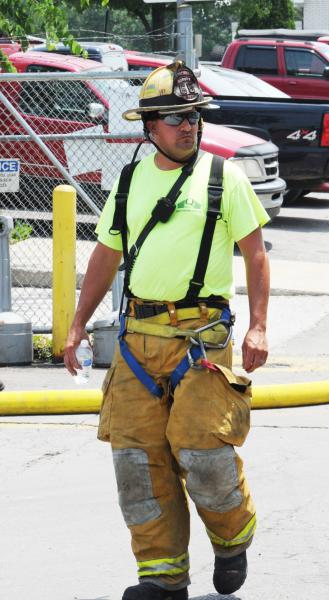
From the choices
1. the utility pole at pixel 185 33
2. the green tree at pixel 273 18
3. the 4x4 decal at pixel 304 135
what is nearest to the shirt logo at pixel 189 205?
the utility pole at pixel 185 33

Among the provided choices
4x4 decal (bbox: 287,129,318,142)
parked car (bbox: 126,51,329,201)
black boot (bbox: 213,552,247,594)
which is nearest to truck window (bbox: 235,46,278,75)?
parked car (bbox: 126,51,329,201)

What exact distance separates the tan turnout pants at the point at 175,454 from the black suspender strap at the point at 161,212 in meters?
0.28

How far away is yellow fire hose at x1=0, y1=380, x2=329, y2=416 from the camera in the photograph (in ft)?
24.2

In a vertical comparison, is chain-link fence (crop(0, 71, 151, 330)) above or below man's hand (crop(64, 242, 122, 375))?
below

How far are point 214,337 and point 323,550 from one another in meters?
1.17

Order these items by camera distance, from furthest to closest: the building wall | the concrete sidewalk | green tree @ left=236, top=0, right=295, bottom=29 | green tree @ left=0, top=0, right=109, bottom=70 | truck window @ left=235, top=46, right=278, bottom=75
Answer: the building wall < green tree @ left=236, top=0, right=295, bottom=29 < truck window @ left=235, top=46, right=278, bottom=75 < the concrete sidewalk < green tree @ left=0, top=0, right=109, bottom=70

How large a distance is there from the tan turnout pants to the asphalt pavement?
310 mm

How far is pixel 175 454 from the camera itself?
14.4 feet

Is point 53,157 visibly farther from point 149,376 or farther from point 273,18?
Result: point 273,18

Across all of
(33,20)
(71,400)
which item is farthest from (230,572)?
(33,20)

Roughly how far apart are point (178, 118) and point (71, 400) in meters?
3.21

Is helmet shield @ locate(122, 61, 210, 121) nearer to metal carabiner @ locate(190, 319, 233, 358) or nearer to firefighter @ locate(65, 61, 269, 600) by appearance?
firefighter @ locate(65, 61, 269, 600)

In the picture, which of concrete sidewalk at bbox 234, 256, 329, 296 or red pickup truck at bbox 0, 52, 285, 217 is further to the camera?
concrete sidewalk at bbox 234, 256, 329, 296

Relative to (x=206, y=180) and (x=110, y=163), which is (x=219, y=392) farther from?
(x=110, y=163)
